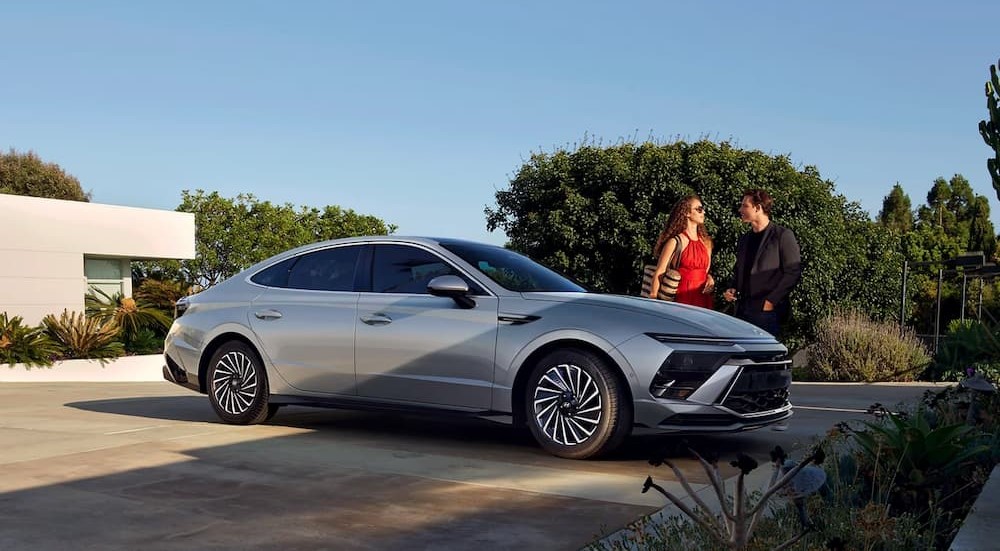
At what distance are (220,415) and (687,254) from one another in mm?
4104

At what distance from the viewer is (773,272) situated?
815 cm

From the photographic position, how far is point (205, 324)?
26.4 feet

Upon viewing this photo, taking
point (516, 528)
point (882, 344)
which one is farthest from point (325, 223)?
point (516, 528)

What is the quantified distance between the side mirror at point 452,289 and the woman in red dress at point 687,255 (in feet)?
7.01

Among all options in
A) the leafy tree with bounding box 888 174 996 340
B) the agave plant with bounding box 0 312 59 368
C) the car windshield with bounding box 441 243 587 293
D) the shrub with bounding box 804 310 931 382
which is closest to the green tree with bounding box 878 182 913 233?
the leafy tree with bounding box 888 174 996 340

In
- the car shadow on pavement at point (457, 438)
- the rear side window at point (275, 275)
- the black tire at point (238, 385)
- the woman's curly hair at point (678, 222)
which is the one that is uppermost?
Result: the woman's curly hair at point (678, 222)

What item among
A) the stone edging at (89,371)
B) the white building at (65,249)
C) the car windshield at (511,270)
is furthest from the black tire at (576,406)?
the white building at (65,249)

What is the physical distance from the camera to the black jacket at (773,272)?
8117 mm

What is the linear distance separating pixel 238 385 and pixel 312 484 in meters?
2.72

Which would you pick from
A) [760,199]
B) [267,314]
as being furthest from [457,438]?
[760,199]

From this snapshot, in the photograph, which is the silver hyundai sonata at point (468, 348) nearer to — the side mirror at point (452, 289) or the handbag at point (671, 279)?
the side mirror at point (452, 289)

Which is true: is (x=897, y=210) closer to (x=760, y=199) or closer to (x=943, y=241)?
(x=943, y=241)

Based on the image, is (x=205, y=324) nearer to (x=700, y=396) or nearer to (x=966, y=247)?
(x=700, y=396)

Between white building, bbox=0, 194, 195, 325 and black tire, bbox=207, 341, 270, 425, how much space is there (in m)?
14.3
